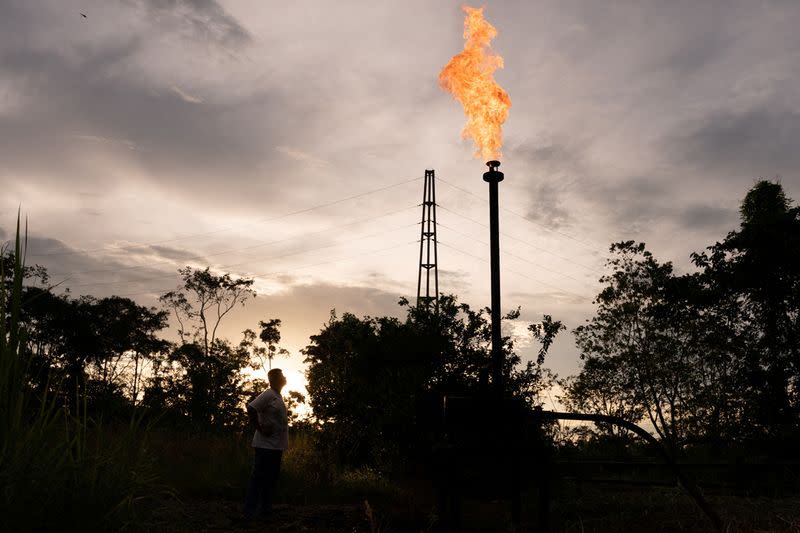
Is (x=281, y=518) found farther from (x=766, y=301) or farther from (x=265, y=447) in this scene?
(x=766, y=301)

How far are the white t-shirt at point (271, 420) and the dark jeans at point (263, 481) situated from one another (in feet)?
0.33

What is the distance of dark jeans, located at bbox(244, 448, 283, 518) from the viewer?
7.86 m

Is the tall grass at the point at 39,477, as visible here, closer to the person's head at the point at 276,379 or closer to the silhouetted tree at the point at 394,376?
the person's head at the point at 276,379

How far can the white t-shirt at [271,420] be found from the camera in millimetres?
7961

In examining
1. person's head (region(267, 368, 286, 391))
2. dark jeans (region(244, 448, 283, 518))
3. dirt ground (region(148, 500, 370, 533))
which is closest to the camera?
dirt ground (region(148, 500, 370, 533))

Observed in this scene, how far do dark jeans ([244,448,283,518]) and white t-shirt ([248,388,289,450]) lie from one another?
0.33 feet

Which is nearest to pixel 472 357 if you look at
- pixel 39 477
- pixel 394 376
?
pixel 394 376

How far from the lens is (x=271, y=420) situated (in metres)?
8.02

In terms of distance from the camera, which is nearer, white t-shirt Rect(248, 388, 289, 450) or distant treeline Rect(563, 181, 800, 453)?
white t-shirt Rect(248, 388, 289, 450)

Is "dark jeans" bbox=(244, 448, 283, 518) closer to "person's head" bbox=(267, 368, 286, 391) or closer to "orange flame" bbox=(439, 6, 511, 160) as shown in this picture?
"person's head" bbox=(267, 368, 286, 391)

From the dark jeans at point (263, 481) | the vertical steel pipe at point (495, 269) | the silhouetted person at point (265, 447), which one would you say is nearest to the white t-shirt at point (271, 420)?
the silhouetted person at point (265, 447)

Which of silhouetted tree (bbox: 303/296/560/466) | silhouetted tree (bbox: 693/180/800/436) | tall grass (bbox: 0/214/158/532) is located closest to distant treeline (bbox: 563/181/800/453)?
silhouetted tree (bbox: 693/180/800/436)

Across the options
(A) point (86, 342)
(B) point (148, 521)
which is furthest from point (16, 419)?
(A) point (86, 342)

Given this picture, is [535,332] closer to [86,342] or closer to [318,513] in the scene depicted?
[318,513]
